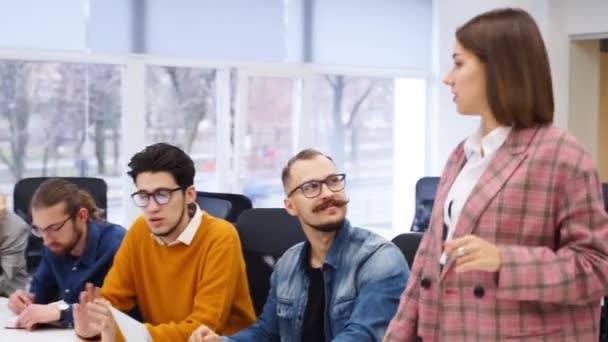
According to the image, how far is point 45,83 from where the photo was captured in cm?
555

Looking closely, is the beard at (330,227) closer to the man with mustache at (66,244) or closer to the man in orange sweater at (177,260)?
the man in orange sweater at (177,260)

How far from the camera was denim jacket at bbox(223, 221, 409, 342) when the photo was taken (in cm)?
189

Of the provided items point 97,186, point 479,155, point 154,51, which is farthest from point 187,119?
point 479,155

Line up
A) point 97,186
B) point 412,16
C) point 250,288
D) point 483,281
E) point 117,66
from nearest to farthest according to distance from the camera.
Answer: point 483,281
point 250,288
point 97,186
point 117,66
point 412,16

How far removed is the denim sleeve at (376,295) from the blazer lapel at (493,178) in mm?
543

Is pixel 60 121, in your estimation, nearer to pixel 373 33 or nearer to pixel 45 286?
pixel 373 33

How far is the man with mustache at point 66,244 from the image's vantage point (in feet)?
8.50

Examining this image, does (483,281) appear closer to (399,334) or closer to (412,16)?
(399,334)

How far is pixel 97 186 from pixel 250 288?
1857mm

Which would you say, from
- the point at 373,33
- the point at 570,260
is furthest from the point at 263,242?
the point at 373,33

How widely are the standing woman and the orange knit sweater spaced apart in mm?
1009

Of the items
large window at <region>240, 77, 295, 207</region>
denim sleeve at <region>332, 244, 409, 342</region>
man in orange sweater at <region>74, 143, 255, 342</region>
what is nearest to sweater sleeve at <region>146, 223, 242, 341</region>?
man in orange sweater at <region>74, 143, 255, 342</region>

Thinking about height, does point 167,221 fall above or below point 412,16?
below

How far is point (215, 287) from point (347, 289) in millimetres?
519
